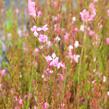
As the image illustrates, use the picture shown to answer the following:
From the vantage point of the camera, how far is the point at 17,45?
2.92 m

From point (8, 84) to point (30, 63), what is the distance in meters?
0.23

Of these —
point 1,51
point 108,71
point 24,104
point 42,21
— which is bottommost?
point 24,104

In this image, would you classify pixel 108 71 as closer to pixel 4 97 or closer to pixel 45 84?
pixel 45 84

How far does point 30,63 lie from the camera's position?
2.41 m

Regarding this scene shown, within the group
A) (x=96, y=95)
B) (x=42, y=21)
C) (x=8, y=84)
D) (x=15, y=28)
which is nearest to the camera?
(x=96, y=95)

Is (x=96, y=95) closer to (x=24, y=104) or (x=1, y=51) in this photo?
(x=24, y=104)

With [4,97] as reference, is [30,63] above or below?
above

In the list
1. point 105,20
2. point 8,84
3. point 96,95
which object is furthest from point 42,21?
point 96,95

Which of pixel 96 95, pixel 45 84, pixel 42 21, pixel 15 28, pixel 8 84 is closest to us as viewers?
pixel 96 95

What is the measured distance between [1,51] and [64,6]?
0.75 meters

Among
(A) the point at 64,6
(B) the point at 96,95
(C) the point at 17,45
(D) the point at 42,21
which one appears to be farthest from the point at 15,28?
(B) the point at 96,95

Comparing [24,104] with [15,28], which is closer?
[24,104]

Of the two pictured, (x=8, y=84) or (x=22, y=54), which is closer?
A: (x=8, y=84)

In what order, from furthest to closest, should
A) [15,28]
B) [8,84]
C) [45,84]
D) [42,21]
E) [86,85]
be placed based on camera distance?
[42,21]
[15,28]
[8,84]
[86,85]
[45,84]
